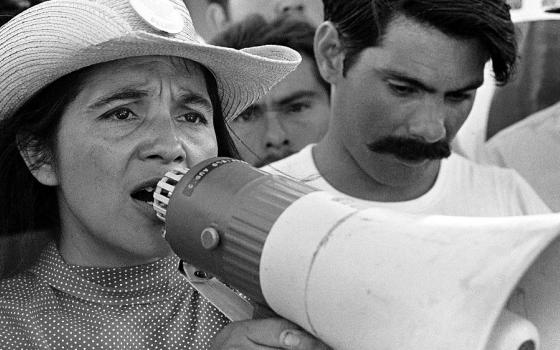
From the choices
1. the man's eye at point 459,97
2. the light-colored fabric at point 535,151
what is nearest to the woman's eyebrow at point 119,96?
the man's eye at point 459,97

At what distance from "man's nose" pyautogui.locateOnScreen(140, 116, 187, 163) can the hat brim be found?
152 millimetres

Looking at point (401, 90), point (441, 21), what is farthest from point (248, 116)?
point (441, 21)

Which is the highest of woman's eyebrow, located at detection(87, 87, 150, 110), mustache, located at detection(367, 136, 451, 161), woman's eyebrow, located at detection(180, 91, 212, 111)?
woman's eyebrow, located at detection(87, 87, 150, 110)

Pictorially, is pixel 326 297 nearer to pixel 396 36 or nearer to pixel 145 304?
pixel 145 304

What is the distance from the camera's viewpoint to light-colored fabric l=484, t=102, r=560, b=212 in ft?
11.7

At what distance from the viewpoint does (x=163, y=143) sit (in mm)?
1873

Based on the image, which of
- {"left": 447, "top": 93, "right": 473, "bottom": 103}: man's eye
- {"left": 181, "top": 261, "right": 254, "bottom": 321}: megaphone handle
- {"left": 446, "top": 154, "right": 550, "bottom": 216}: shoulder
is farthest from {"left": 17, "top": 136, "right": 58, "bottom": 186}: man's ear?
{"left": 446, "top": 154, "right": 550, "bottom": 216}: shoulder

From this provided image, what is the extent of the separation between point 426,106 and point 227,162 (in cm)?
129

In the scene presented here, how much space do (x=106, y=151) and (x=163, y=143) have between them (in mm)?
118

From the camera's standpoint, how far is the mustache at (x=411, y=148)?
289 cm

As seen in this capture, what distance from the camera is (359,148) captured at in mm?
3006

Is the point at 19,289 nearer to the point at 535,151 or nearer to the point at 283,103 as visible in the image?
the point at 283,103

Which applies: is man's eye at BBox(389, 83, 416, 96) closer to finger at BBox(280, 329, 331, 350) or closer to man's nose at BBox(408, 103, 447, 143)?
man's nose at BBox(408, 103, 447, 143)

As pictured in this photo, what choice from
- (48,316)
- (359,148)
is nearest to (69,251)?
(48,316)
